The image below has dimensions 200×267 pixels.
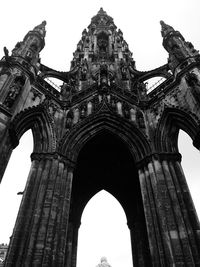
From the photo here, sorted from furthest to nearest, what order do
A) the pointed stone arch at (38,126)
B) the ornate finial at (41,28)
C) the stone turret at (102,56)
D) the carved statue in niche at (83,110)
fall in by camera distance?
the ornate finial at (41,28)
the stone turret at (102,56)
the carved statue in niche at (83,110)
the pointed stone arch at (38,126)

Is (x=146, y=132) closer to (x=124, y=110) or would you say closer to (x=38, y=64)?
(x=124, y=110)

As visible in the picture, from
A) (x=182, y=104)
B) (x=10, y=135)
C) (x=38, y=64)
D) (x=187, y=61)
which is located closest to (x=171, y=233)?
(x=182, y=104)

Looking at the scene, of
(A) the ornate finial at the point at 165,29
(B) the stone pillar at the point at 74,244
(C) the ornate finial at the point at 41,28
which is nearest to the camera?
(B) the stone pillar at the point at 74,244

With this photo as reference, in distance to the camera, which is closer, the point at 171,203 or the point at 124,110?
the point at 171,203

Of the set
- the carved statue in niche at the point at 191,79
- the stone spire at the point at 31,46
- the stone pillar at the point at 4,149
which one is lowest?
the stone pillar at the point at 4,149

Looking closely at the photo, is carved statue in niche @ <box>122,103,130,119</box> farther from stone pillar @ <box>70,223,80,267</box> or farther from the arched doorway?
stone pillar @ <box>70,223,80,267</box>

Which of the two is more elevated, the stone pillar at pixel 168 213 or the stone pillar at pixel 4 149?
the stone pillar at pixel 4 149

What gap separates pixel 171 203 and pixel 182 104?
4.48 meters

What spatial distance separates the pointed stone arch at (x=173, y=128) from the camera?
31.9 ft

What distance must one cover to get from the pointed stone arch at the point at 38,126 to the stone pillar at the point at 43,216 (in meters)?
0.60

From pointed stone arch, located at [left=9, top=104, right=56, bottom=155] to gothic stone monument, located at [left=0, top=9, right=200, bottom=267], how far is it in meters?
0.04

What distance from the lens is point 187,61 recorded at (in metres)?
12.0

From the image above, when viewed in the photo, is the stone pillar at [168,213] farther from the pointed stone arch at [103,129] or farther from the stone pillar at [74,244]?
the stone pillar at [74,244]

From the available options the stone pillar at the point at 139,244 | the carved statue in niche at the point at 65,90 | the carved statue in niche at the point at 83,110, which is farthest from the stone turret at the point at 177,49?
the stone pillar at the point at 139,244
